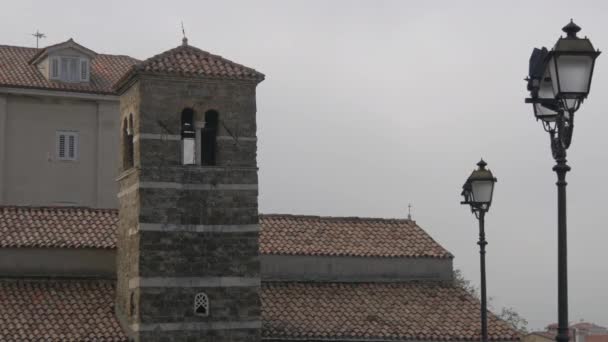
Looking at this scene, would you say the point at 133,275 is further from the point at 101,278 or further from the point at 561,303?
the point at 561,303

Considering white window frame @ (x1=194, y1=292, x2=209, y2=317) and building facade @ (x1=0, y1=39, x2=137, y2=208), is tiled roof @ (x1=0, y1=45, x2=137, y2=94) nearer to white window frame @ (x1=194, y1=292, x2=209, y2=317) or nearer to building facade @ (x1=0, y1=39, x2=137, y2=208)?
building facade @ (x1=0, y1=39, x2=137, y2=208)

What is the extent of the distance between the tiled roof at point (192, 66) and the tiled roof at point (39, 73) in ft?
48.7

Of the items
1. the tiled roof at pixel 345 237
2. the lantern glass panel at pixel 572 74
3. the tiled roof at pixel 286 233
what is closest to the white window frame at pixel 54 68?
the tiled roof at pixel 286 233

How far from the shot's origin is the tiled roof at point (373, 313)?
31766 mm

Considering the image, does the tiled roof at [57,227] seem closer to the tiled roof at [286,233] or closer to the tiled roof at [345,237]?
the tiled roof at [286,233]

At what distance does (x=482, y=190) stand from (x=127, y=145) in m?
12.0

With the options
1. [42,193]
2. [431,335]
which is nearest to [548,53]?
[431,335]

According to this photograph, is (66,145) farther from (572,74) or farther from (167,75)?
(572,74)

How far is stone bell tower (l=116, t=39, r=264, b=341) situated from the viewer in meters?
29.1

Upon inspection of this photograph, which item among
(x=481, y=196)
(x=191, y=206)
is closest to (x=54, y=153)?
(x=191, y=206)

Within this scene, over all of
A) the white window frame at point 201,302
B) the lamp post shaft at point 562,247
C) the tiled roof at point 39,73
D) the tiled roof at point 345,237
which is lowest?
the white window frame at point 201,302

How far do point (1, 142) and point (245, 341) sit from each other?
19.1m

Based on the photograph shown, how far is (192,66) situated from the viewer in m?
30.1

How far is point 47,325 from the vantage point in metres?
29.0
